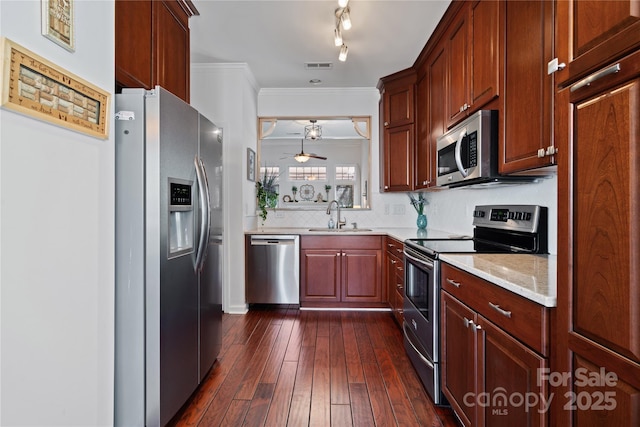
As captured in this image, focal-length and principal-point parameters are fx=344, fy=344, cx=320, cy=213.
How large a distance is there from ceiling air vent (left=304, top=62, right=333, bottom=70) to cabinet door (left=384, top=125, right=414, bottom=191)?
94 centimetres

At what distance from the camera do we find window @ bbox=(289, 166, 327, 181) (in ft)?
15.6

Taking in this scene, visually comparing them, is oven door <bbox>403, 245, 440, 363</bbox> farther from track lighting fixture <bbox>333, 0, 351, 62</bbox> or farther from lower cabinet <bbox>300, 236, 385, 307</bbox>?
track lighting fixture <bbox>333, 0, 351, 62</bbox>

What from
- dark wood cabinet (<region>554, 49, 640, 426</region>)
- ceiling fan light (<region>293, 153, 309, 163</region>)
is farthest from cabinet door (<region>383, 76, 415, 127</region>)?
dark wood cabinet (<region>554, 49, 640, 426</region>)

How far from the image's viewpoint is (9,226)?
94 centimetres

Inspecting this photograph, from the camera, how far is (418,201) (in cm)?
421

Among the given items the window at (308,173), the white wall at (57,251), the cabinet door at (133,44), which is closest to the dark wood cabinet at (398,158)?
the window at (308,173)

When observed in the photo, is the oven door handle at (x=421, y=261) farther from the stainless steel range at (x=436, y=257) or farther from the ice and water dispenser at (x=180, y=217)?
the ice and water dispenser at (x=180, y=217)

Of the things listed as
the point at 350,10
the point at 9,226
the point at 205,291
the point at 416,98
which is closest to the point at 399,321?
the point at 205,291

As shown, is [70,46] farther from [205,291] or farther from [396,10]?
[396,10]

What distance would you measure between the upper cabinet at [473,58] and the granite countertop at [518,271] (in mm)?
892

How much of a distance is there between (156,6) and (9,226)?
5.45 feet

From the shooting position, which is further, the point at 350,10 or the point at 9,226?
the point at 350,10

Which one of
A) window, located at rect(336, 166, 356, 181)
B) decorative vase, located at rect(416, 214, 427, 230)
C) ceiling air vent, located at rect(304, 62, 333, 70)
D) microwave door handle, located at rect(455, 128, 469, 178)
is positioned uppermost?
ceiling air vent, located at rect(304, 62, 333, 70)

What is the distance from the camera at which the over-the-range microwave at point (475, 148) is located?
1920 millimetres
